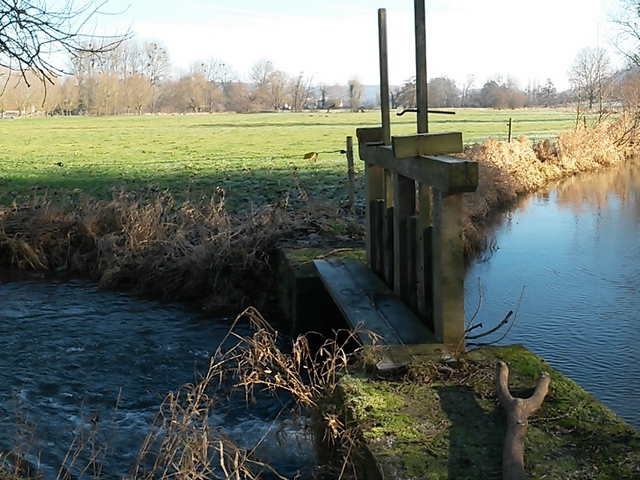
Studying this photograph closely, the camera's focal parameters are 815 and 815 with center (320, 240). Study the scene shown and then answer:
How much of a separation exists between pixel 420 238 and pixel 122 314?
507cm

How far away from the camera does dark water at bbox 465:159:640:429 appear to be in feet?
25.0

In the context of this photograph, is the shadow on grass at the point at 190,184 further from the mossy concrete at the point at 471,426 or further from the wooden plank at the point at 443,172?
the mossy concrete at the point at 471,426

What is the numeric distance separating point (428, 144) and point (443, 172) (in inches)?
23.0

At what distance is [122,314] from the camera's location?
9.92 metres

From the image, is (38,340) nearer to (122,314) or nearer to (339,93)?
(122,314)

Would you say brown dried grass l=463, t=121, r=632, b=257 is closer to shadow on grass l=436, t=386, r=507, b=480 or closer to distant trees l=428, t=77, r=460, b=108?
shadow on grass l=436, t=386, r=507, b=480

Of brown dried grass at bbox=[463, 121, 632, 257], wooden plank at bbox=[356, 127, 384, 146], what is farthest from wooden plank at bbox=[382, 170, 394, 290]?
brown dried grass at bbox=[463, 121, 632, 257]

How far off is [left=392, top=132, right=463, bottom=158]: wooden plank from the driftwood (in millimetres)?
1726

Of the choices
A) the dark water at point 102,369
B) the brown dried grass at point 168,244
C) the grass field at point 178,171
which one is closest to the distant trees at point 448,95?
the grass field at point 178,171

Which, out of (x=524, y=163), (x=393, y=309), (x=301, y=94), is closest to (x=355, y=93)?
(x=301, y=94)

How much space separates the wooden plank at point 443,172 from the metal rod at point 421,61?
375 millimetres

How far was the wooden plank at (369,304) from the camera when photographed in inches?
226

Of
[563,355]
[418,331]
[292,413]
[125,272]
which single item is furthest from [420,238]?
[125,272]

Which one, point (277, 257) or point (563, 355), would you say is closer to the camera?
point (563, 355)
